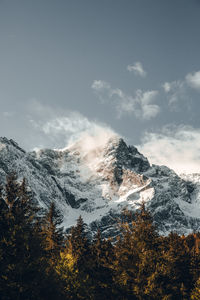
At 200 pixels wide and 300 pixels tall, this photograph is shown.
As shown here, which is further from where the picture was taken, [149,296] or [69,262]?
[69,262]

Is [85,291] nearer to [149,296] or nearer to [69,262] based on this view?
[69,262]

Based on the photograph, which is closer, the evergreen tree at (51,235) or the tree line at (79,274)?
the tree line at (79,274)

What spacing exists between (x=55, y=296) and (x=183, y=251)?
47.7ft

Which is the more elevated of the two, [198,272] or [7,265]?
[198,272]

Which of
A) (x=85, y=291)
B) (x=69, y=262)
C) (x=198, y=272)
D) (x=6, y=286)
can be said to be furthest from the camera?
(x=198, y=272)

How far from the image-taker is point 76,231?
3672cm

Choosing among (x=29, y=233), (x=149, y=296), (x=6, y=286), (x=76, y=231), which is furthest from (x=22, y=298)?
(x=76, y=231)

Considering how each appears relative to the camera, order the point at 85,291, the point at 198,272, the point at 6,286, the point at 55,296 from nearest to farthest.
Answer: the point at 6,286, the point at 55,296, the point at 85,291, the point at 198,272

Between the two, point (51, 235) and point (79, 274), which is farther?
point (51, 235)

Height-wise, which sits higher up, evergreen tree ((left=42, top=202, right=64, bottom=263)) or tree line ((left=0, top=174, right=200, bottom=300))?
evergreen tree ((left=42, top=202, right=64, bottom=263))

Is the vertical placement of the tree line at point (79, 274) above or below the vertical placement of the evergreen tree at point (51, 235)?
below

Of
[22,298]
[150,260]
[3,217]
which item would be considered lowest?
[22,298]

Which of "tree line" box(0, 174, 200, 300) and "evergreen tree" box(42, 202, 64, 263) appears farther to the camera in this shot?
"evergreen tree" box(42, 202, 64, 263)

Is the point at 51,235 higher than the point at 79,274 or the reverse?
higher
